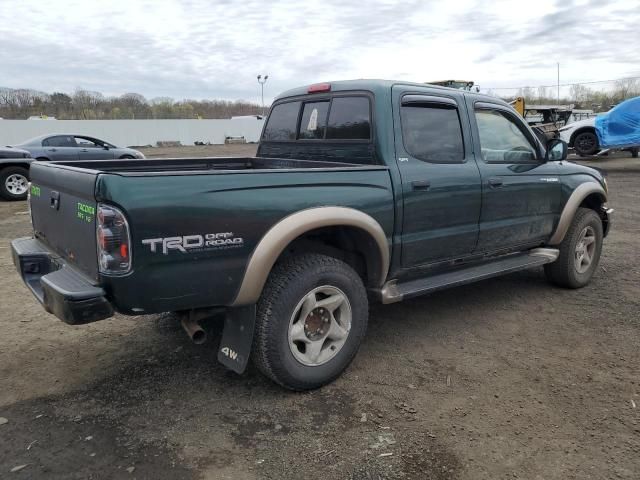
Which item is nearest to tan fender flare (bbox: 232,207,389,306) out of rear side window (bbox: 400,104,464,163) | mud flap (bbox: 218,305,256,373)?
mud flap (bbox: 218,305,256,373)

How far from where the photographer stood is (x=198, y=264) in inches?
108

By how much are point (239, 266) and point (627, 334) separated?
3.25 m

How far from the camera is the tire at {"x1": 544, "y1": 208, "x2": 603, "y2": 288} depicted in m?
5.19

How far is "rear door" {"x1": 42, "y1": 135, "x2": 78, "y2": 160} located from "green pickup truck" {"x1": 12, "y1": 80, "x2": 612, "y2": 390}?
33.8 ft

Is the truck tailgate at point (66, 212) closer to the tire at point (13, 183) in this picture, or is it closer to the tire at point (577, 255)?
the tire at point (577, 255)

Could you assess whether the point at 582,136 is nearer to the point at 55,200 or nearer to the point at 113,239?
the point at 55,200

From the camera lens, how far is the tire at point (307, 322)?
3098 mm

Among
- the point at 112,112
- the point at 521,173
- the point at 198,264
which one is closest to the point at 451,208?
the point at 521,173

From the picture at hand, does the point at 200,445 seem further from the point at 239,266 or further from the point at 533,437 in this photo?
the point at 533,437

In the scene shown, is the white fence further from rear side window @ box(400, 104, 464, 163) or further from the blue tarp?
rear side window @ box(400, 104, 464, 163)

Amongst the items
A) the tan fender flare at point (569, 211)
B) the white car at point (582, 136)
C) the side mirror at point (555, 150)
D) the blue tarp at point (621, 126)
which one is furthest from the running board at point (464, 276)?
the white car at point (582, 136)

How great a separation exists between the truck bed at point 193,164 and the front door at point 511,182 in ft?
4.09

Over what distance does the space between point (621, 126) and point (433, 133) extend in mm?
15538

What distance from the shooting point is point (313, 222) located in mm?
3125
